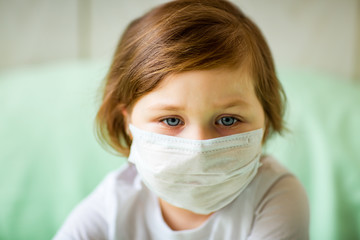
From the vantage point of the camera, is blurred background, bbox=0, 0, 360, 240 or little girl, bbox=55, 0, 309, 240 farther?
blurred background, bbox=0, 0, 360, 240

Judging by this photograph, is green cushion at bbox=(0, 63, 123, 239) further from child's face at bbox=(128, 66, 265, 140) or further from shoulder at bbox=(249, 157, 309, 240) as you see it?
shoulder at bbox=(249, 157, 309, 240)

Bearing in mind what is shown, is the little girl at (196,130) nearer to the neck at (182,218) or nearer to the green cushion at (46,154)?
the neck at (182,218)

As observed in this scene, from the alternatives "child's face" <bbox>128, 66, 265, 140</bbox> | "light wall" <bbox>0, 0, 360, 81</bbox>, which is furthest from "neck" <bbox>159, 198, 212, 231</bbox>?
"light wall" <bbox>0, 0, 360, 81</bbox>

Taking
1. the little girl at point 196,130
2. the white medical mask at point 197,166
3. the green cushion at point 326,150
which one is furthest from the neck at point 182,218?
the green cushion at point 326,150

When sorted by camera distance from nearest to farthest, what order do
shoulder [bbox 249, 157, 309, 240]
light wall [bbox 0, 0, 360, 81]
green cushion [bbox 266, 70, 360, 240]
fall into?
shoulder [bbox 249, 157, 309, 240], green cushion [bbox 266, 70, 360, 240], light wall [bbox 0, 0, 360, 81]

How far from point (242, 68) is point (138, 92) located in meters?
0.23

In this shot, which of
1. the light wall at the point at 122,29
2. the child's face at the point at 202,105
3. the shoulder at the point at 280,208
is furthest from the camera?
the light wall at the point at 122,29

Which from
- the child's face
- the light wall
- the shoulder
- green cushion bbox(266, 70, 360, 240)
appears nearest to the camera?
the child's face

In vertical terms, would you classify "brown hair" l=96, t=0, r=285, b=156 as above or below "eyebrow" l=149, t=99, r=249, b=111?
above

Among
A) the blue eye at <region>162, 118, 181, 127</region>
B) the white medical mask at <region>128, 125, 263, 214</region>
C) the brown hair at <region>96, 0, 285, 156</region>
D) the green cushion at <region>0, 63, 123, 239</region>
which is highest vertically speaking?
the brown hair at <region>96, 0, 285, 156</region>

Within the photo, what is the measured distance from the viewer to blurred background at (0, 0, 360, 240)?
1309mm

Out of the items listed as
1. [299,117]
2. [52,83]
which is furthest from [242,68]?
[52,83]

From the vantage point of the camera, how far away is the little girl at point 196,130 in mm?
766

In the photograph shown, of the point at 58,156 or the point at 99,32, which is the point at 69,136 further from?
the point at 99,32
